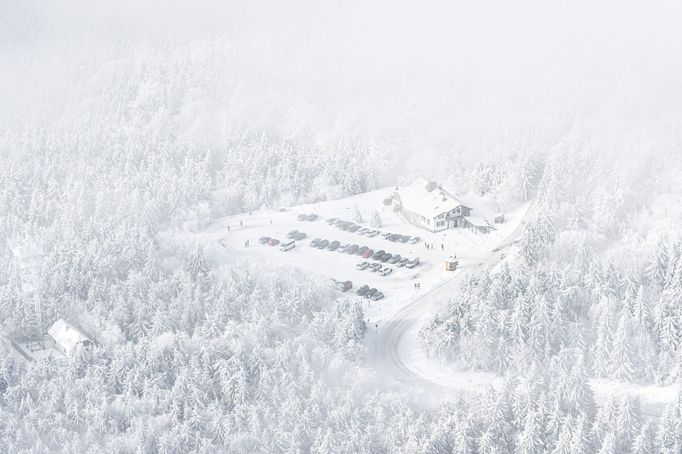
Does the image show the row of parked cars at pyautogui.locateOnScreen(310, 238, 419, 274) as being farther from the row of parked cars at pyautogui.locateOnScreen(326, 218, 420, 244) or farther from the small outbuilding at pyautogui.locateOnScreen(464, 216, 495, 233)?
the small outbuilding at pyautogui.locateOnScreen(464, 216, 495, 233)

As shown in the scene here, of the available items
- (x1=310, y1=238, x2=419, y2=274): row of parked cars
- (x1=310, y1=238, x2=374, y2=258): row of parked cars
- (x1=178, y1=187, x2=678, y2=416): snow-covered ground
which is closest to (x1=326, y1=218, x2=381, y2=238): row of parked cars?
(x1=178, y1=187, x2=678, y2=416): snow-covered ground

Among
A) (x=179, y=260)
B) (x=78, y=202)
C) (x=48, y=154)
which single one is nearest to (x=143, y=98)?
(x=48, y=154)

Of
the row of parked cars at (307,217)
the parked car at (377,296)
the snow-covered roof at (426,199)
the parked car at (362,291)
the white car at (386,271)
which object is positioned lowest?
the parked car at (377,296)

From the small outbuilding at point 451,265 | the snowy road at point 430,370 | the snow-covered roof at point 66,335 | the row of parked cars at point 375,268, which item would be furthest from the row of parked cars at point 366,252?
the snow-covered roof at point 66,335

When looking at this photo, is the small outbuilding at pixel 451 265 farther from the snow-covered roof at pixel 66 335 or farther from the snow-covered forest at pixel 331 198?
the snow-covered roof at pixel 66 335

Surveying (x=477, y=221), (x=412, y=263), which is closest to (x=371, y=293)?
(x=412, y=263)

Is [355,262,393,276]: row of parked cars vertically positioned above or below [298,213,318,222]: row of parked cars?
below

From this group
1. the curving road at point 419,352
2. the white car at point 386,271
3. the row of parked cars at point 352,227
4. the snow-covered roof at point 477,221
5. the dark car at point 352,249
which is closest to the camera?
the curving road at point 419,352

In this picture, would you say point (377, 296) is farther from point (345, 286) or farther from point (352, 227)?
point (352, 227)

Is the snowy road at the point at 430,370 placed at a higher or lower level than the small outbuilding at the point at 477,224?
lower
